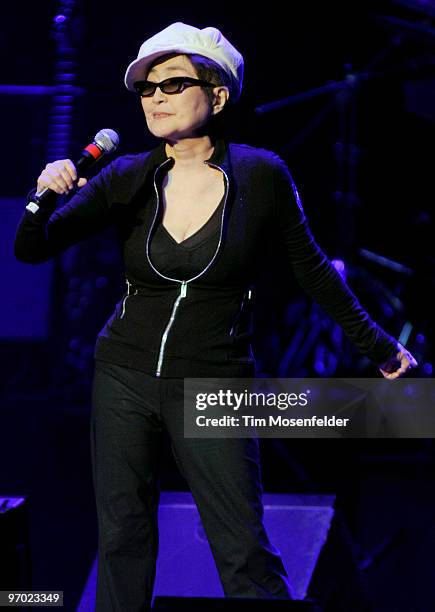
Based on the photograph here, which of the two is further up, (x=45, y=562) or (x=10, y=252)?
(x=10, y=252)

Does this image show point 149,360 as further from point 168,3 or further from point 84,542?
point 168,3

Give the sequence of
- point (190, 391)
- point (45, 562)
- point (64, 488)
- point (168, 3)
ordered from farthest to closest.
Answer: point (168, 3), point (64, 488), point (45, 562), point (190, 391)

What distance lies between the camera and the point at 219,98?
267cm

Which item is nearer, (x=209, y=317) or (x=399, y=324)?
(x=209, y=317)

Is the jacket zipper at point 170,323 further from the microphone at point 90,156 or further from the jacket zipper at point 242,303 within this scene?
the microphone at point 90,156

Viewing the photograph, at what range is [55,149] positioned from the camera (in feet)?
17.5

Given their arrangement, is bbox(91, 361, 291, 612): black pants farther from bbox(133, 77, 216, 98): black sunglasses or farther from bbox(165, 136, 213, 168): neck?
bbox(133, 77, 216, 98): black sunglasses

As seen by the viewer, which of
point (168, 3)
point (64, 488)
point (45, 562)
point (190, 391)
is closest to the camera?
point (190, 391)

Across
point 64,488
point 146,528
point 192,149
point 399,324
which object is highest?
point 192,149

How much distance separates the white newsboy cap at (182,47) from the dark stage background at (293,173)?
8.53ft

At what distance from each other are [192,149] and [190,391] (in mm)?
630

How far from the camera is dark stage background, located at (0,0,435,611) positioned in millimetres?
5176

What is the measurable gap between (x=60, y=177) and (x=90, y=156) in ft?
0.48

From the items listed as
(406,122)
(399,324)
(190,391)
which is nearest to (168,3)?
(406,122)
